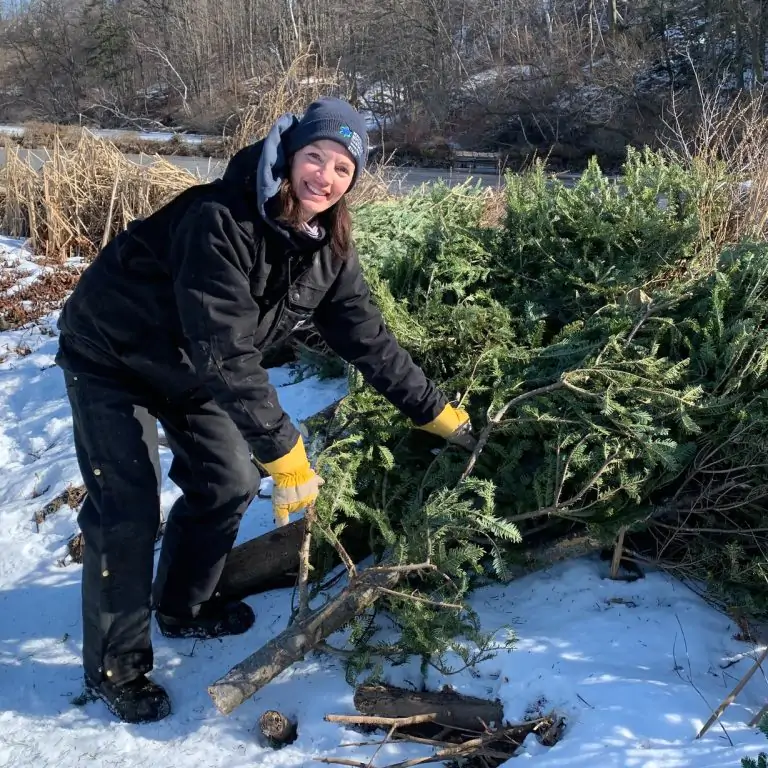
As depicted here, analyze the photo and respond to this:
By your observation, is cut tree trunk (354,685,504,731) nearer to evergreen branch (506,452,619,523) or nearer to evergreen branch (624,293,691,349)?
evergreen branch (506,452,619,523)

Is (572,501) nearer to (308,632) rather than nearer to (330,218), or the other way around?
(308,632)

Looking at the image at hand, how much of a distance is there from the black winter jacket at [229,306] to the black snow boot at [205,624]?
108cm

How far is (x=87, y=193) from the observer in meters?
9.01

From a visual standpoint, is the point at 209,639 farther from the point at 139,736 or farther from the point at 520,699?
the point at 520,699

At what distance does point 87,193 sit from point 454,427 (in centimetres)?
770

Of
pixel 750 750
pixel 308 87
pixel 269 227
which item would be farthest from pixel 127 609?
pixel 308 87

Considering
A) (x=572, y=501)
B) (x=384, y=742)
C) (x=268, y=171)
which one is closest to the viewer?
(x=268, y=171)

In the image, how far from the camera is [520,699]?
101 inches

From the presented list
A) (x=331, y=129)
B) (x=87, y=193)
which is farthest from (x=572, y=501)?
(x=87, y=193)

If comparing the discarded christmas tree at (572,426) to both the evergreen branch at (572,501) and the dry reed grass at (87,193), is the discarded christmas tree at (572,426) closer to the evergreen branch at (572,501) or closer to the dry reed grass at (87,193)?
the evergreen branch at (572,501)

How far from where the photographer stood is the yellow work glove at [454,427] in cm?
298

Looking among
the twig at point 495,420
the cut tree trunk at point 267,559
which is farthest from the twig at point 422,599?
the cut tree trunk at point 267,559

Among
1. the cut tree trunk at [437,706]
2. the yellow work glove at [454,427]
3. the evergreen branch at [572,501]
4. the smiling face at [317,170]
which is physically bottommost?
the cut tree trunk at [437,706]

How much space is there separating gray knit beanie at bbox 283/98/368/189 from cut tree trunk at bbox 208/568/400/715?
157cm
